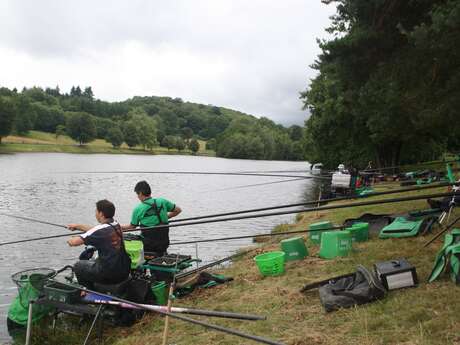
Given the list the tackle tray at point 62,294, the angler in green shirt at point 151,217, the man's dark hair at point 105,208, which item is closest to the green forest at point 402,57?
the angler in green shirt at point 151,217

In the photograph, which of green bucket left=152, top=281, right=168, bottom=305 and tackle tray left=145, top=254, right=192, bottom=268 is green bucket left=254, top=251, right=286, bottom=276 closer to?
tackle tray left=145, top=254, right=192, bottom=268

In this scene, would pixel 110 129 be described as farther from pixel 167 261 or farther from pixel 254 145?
pixel 167 261

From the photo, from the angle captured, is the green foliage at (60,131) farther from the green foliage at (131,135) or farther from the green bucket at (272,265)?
the green bucket at (272,265)

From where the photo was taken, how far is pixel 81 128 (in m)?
109

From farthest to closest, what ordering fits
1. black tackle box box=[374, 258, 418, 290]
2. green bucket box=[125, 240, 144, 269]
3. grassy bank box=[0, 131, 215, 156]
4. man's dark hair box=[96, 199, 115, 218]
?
grassy bank box=[0, 131, 215, 156]
green bucket box=[125, 240, 144, 269]
man's dark hair box=[96, 199, 115, 218]
black tackle box box=[374, 258, 418, 290]

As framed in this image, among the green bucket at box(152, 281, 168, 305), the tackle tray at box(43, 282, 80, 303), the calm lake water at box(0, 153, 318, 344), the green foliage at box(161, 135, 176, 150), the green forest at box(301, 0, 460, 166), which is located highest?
the green forest at box(301, 0, 460, 166)

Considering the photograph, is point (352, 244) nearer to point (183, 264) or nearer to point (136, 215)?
point (183, 264)

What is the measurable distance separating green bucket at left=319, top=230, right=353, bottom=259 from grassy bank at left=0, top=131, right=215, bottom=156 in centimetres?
7889

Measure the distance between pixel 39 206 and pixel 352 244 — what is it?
19039mm

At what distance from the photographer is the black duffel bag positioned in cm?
503

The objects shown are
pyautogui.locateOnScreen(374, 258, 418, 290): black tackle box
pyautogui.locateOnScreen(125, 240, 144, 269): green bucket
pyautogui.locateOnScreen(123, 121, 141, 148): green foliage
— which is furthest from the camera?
pyautogui.locateOnScreen(123, 121, 141, 148): green foliage

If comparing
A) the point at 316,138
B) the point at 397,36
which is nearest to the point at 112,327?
the point at 397,36

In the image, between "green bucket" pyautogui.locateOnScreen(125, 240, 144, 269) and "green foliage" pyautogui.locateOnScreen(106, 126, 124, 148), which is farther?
"green foliage" pyautogui.locateOnScreen(106, 126, 124, 148)

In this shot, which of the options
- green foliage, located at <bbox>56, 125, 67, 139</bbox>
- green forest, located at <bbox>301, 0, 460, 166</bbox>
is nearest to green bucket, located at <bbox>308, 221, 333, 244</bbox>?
green forest, located at <bbox>301, 0, 460, 166</bbox>
